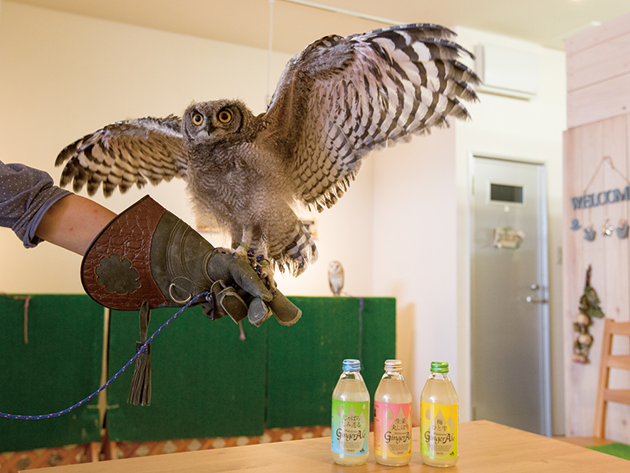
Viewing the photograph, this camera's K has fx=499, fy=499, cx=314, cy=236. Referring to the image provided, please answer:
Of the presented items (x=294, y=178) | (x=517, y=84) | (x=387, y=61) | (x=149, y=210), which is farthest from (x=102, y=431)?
(x=517, y=84)

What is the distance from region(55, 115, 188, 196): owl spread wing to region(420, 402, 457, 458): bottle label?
3.06 feet

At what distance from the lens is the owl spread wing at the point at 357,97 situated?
1.18m

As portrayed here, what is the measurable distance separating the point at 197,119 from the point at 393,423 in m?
0.81

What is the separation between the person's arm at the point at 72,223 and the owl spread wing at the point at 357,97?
54 cm

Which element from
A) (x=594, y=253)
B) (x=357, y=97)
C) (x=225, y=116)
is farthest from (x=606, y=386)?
(x=225, y=116)

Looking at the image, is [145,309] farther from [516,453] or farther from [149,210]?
[516,453]

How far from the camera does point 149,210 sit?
0.90m

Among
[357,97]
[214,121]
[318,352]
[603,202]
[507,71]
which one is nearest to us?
[214,121]

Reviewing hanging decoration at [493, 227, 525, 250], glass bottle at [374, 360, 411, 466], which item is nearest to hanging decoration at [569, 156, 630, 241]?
hanging decoration at [493, 227, 525, 250]

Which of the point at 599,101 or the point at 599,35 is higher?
the point at 599,35

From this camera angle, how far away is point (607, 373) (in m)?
2.41

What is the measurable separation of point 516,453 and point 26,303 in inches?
91.1

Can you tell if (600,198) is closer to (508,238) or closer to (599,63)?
(599,63)

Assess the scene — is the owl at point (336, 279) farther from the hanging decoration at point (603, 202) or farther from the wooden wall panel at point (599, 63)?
the wooden wall panel at point (599, 63)
